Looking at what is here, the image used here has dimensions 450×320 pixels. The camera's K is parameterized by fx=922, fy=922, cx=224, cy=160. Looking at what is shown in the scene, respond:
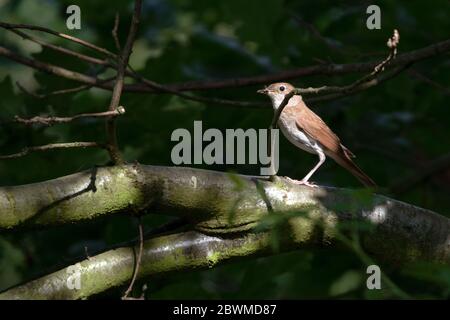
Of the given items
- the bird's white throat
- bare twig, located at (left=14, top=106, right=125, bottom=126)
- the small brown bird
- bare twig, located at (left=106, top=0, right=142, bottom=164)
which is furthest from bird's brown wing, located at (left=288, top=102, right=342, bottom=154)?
bare twig, located at (left=14, top=106, right=125, bottom=126)

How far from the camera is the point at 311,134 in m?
5.67

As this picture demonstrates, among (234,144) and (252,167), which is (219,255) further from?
(252,167)

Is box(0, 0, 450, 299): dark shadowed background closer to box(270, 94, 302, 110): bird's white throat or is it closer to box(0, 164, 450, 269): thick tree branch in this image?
box(270, 94, 302, 110): bird's white throat

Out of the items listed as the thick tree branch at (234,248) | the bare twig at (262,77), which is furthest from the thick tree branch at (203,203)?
the bare twig at (262,77)

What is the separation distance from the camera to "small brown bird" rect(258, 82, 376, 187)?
561cm

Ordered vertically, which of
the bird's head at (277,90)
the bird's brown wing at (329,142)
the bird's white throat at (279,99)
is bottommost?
the bird's brown wing at (329,142)

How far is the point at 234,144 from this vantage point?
6129 mm

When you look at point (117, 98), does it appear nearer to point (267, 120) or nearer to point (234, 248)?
point (234, 248)

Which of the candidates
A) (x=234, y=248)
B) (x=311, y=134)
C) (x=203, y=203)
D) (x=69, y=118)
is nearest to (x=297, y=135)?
(x=311, y=134)

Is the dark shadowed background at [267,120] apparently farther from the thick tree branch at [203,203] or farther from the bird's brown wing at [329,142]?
the thick tree branch at [203,203]

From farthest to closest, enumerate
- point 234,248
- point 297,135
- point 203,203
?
point 297,135, point 234,248, point 203,203

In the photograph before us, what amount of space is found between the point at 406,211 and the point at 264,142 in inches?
65.7

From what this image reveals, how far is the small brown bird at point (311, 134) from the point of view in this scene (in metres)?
5.61

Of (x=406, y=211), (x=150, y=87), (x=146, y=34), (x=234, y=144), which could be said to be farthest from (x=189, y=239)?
(x=146, y=34)
